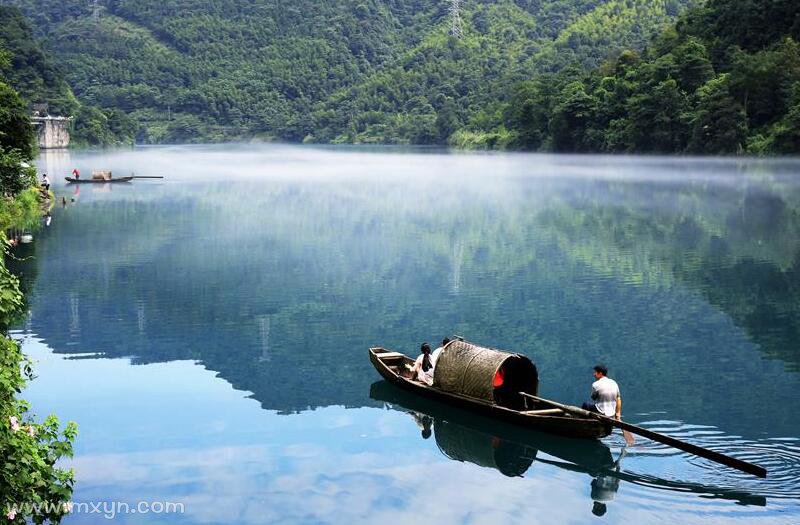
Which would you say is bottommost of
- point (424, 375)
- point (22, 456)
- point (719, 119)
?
point (424, 375)

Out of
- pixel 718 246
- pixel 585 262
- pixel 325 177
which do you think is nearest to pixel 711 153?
pixel 325 177

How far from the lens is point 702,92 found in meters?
95.6

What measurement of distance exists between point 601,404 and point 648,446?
1057 millimetres

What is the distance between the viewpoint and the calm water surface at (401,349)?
14.0m

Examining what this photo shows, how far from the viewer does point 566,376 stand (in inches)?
787

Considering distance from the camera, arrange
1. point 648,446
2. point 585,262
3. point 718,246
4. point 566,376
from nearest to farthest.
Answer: point 648,446, point 566,376, point 585,262, point 718,246

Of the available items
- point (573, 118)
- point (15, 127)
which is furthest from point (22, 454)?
point (573, 118)

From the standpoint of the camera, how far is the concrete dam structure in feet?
468

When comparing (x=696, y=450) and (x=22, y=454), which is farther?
(x=696, y=450)

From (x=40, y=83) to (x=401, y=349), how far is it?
497 feet

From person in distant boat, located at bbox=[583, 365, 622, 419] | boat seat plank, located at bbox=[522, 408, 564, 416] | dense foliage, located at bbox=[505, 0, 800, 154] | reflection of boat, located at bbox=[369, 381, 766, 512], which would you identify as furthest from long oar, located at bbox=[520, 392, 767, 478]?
dense foliage, located at bbox=[505, 0, 800, 154]

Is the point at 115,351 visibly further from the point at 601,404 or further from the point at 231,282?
the point at 601,404

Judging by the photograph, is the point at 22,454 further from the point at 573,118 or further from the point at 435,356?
the point at 573,118

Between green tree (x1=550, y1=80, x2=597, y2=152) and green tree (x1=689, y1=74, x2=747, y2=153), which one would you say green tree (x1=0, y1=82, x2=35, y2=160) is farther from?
green tree (x1=550, y1=80, x2=597, y2=152)
